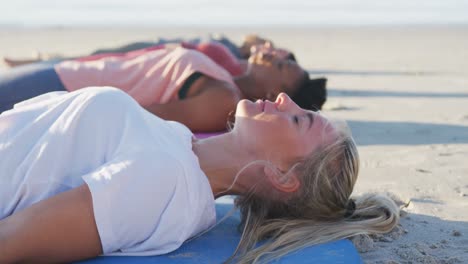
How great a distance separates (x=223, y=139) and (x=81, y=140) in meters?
0.54

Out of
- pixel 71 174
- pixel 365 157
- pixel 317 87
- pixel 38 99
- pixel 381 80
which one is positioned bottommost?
pixel 381 80

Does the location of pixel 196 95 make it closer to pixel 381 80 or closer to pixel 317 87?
pixel 317 87

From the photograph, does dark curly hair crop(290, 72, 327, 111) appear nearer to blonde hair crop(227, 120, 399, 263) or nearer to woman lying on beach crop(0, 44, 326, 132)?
woman lying on beach crop(0, 44, 326, 132)

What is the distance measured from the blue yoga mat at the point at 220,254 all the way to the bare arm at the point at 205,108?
182 centimetres

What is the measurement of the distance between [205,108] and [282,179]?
6.50 ft

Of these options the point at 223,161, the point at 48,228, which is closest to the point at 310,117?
the point at 223,161

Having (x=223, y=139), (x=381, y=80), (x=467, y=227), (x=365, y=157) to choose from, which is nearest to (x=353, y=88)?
(x=381, y=80)

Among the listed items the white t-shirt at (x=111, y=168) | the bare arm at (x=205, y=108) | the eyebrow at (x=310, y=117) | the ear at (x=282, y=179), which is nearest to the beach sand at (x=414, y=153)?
the ear at (x=282, y=179)

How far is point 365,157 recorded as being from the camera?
4535 millimetres

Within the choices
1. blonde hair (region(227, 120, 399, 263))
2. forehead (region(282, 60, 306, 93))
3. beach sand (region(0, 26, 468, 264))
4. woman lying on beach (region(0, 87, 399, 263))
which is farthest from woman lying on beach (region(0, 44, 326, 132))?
blonde hair (region(227, 120, 399, 263))

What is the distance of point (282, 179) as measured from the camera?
2572mm

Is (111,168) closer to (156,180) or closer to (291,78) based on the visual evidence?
(156,180)

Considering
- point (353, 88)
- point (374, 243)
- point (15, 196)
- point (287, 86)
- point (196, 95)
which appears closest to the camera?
point (15, 196)

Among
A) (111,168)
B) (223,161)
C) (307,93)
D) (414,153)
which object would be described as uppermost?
(111,168)
